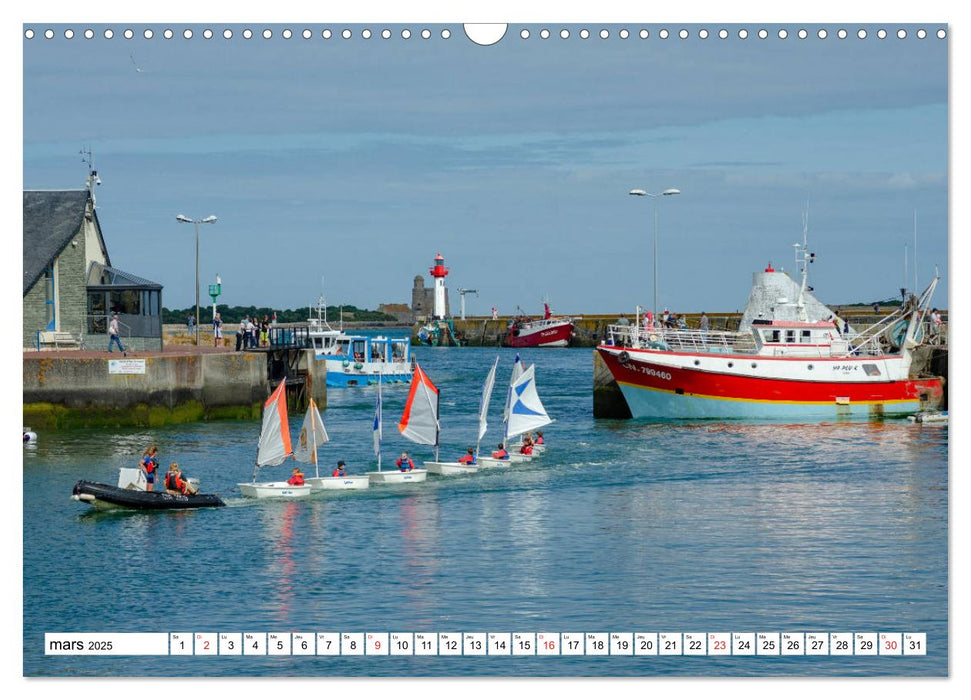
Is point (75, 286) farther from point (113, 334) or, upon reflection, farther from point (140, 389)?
point (140, 389)

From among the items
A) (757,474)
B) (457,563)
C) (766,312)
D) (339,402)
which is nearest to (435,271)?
(339,402)

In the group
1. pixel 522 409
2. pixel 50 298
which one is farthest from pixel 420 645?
pixel 50 298

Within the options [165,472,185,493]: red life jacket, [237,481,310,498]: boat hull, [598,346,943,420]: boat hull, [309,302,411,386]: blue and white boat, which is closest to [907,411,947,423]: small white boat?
[598,346,943,420]: boat hull

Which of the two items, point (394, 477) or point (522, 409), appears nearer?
point (394, 477)

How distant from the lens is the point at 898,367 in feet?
223

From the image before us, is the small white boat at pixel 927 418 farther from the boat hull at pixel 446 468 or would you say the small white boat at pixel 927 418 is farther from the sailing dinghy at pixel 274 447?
the sailing dinghy at pixel 274 447

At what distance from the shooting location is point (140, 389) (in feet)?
190

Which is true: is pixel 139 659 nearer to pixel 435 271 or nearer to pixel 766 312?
pixel 766 312

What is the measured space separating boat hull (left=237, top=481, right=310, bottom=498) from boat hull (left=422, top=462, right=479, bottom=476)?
7.25 m

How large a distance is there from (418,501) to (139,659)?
23.9 metres

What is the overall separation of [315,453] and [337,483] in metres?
2.66

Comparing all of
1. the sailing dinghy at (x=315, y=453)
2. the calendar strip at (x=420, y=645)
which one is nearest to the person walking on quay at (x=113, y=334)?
the sailing dinghy at (x=315, y=453)

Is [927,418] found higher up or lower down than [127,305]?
lower down

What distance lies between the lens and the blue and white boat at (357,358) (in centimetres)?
10531
